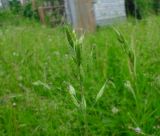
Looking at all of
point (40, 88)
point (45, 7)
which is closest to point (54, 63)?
point (40, 88)

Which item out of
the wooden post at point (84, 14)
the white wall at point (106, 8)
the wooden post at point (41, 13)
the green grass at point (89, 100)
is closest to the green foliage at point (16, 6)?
the wooden post at point (41, 13)

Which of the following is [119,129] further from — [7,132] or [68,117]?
[7,132]

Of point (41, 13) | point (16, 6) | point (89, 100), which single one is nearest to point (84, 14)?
point (89, 100)

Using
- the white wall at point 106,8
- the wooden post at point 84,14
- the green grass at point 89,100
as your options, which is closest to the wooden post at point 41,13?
the white wall at point 106,8

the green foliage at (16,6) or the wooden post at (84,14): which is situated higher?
the wooden post at (84,14)

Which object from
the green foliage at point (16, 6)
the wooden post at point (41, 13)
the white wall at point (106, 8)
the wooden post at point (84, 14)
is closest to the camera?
the wooden post at point (84, 14)

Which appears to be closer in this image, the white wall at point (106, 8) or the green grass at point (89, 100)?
the green grass at point (89, 100)

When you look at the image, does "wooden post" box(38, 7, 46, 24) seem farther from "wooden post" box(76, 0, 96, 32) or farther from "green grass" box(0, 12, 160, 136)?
"green grass" box(0, 12, 160, 136)

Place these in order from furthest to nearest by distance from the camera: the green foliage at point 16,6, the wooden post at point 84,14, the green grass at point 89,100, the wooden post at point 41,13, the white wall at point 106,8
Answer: the green foliage at point 16,6 → the white wall at point 106,8 → the wooden post at point 41,13 → the wooden post at point 84,14 → the green grass at point 89,100

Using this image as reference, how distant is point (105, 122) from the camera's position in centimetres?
165

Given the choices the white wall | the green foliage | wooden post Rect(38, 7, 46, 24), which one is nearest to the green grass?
wooden post Rect(38, 7, 46, 24)

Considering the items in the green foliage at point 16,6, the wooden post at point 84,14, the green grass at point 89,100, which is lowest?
the green foliage at point 16,6

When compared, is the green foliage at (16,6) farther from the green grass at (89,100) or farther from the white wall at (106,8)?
the green grass at (89,100)

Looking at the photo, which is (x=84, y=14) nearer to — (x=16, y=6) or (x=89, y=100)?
(x=89, y=100)
